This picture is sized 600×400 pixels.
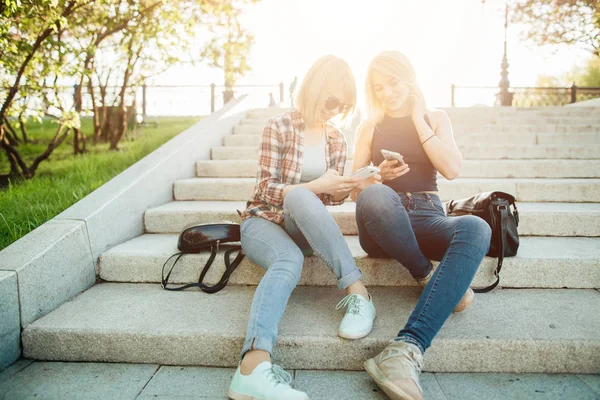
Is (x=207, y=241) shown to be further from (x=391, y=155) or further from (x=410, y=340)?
(x=410, y=340)

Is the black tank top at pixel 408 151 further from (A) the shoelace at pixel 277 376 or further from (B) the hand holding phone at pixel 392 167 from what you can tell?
(A) the shoelace at pixel 277 376

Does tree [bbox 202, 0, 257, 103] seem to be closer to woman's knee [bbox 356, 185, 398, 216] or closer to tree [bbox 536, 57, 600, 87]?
woman's knee [bbox 356, 185, 398, 216]

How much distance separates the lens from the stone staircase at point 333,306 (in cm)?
194

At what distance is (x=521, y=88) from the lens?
1273 centimetres

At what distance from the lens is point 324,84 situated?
2.28m

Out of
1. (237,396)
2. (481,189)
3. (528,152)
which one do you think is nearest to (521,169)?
(528,152)

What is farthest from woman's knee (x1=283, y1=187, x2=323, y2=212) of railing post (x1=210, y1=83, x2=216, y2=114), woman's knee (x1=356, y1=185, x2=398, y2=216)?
railing post (x1=210, y1=83, x2=216, y2=114)

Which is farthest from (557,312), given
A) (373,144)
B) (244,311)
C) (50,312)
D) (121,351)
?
(50,312)

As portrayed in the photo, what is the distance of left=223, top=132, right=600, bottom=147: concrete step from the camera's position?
4977 millimetres

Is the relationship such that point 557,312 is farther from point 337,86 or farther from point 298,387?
point 337,86

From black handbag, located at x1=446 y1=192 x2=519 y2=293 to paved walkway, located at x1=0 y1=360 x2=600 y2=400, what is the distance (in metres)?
0.62

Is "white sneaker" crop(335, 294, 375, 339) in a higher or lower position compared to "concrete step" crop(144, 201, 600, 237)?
lower

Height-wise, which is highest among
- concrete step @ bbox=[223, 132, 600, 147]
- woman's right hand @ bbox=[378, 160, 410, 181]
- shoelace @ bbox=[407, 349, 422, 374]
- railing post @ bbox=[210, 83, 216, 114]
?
railing post @ bbox=[210, 83, 216, 114]

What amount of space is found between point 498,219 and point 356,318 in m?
1.02
